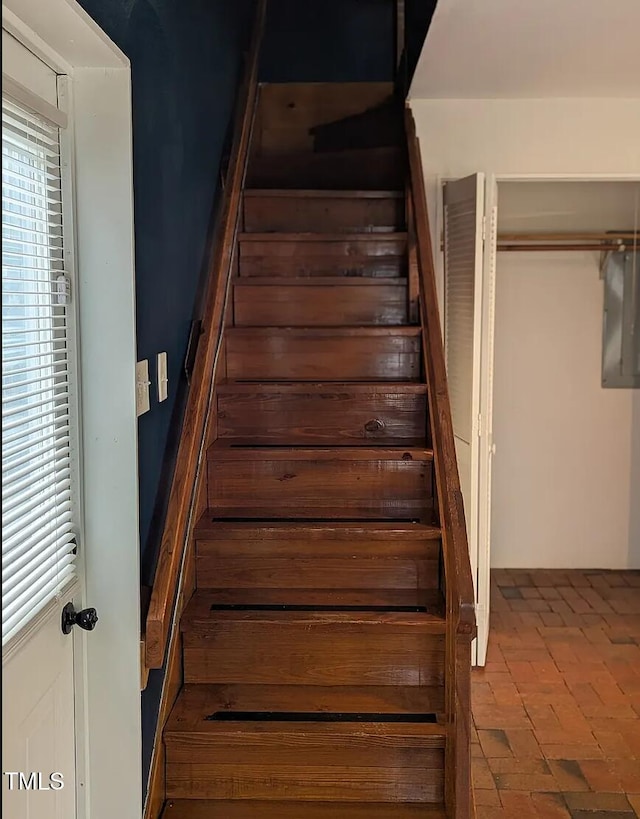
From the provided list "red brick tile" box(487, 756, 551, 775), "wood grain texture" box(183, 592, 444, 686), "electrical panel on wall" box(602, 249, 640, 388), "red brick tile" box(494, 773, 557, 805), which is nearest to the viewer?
"wood grain texture" box(183, 592, 444, 686)

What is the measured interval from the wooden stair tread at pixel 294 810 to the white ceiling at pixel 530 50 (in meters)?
2.37

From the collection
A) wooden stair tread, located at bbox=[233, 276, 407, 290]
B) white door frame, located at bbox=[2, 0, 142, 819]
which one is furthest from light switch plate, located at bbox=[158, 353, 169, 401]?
wooden stair tread, located at bbox=[233, 276, 407, 290]

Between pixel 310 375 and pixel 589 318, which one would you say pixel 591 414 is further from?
pixel 310 375

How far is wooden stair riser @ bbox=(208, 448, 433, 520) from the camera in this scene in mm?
3008

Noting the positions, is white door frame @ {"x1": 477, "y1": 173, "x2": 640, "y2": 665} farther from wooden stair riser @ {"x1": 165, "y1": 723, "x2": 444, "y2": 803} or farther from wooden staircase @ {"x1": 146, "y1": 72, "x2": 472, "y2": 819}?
wooden stair riser @ {"x1": 165, "y1": 723, "x2": 444, "y2": 803}

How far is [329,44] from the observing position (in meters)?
4.70

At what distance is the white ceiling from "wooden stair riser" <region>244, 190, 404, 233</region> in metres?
0.51

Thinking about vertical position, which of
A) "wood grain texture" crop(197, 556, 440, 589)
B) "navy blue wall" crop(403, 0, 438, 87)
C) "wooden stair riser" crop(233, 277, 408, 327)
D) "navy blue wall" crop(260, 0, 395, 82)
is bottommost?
"wood grain texture" crop(197, 556, 440, 589)

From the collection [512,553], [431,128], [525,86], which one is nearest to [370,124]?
[431,128]

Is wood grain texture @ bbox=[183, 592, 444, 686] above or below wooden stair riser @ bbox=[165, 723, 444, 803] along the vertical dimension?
above

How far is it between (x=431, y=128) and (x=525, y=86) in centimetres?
46

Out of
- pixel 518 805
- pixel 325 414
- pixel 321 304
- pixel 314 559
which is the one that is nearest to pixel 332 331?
pixel 321 304

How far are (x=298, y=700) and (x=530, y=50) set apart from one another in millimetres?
2358

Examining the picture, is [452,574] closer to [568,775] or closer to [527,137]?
[568,775]
